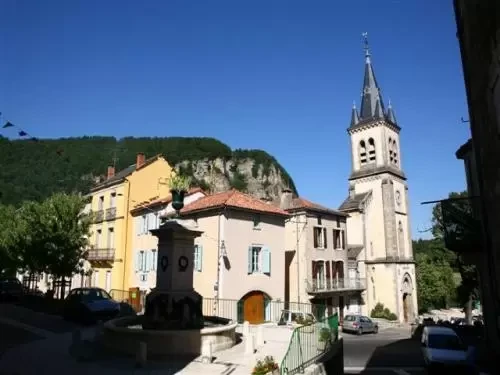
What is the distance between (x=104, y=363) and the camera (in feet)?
35.1

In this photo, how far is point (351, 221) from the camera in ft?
129

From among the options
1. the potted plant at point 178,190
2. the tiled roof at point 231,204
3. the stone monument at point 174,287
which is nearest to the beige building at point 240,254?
the tiled roof at point 231,204

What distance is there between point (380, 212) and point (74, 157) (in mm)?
95865

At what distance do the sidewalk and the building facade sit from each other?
20.1 feet

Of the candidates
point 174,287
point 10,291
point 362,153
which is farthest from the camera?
point 362,153

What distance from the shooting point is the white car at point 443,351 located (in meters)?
12.9

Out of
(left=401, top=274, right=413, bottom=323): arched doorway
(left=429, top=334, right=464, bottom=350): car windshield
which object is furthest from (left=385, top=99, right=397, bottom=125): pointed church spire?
(left=429, top=334, right=464, bottom=350): car windshield

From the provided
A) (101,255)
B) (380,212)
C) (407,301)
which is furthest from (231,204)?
(407,301)

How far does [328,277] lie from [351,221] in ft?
28.9

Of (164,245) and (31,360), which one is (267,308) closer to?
(164,245)

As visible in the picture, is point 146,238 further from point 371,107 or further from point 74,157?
point 74,157

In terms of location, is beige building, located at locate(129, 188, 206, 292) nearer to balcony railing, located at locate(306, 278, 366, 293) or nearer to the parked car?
the parked car

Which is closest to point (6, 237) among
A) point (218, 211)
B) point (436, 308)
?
point (218, 211)

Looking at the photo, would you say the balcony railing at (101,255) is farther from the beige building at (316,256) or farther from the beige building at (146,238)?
the beige building at (316,256)
